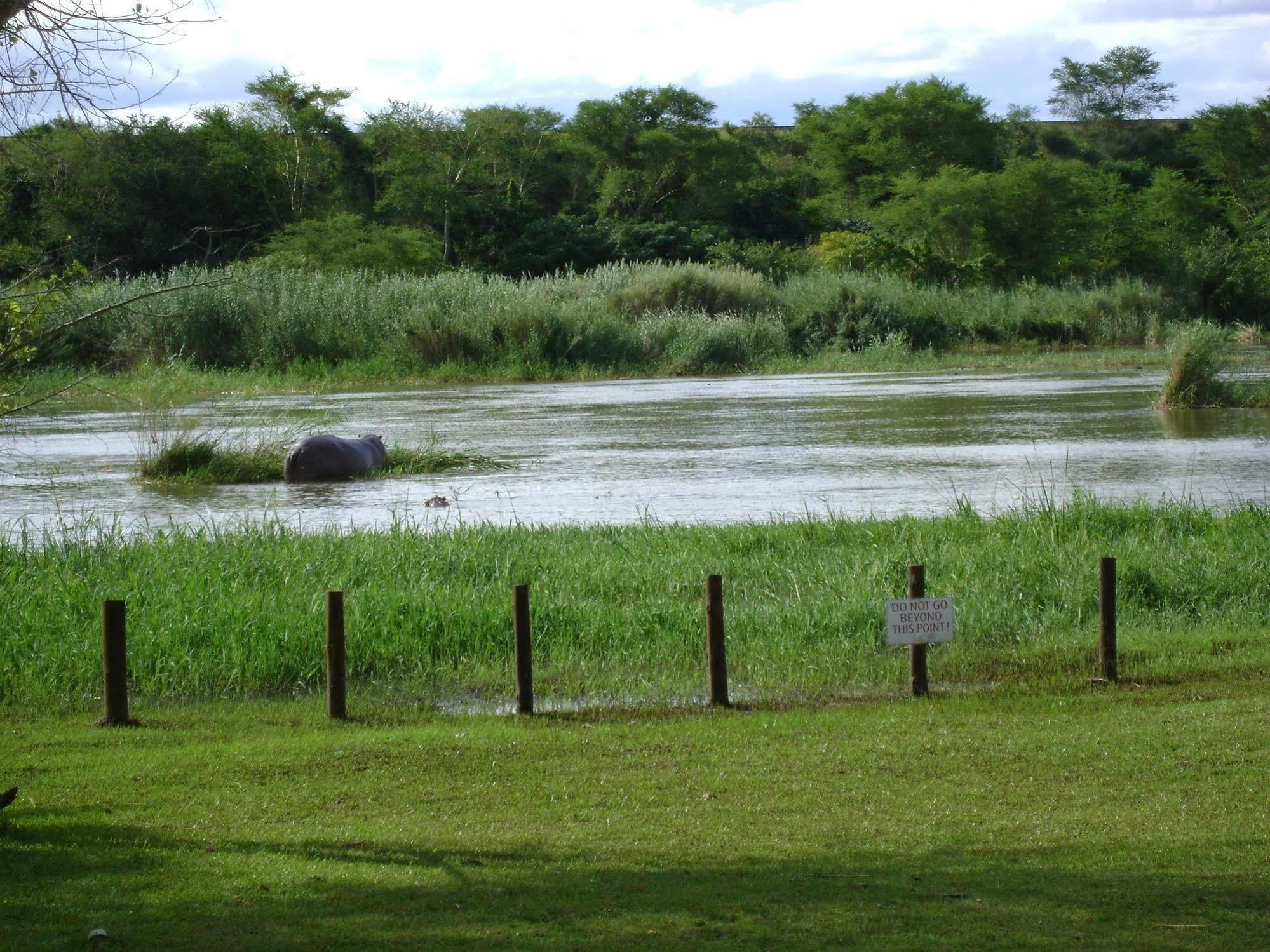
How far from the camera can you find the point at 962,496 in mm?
14219

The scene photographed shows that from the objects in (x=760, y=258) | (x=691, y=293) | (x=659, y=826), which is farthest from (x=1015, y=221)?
(x=659, y=826)

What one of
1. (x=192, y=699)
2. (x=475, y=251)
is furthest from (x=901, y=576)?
(x=475, y=251)

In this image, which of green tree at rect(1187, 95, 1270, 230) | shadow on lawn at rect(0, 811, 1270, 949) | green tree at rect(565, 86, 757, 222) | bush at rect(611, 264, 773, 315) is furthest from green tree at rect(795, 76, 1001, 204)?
shadow on lawn at rect(0, 811, 1270, 949)

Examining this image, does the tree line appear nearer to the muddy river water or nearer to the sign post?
the muddy river water

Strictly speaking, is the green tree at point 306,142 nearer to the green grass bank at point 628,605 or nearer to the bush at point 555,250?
the bush at point 555,250

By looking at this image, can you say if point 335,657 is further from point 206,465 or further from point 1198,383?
point 1198,383

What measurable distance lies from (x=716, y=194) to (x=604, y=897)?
74.8 metres

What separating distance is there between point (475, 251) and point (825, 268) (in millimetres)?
16863

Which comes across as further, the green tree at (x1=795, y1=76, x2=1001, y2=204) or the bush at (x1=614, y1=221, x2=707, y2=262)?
the green tree at (x1=795, y1=76, x2=1001, y2=204)

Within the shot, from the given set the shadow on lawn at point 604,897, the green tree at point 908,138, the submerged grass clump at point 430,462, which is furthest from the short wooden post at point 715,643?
the green tree at point 908,138

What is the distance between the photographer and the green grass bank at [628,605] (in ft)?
28.3

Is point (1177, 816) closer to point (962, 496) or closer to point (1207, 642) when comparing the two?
point (1207, 642)

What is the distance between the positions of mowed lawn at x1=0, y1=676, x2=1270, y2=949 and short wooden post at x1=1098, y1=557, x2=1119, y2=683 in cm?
20

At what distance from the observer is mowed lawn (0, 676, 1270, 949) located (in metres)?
4.46
